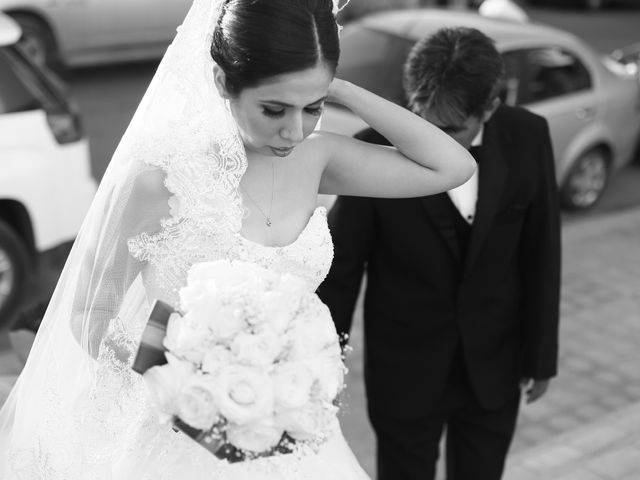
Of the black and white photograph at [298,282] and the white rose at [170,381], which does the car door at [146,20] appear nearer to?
the black and white photograph at [298,282]

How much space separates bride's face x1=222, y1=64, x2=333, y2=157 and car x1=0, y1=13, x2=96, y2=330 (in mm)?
3440

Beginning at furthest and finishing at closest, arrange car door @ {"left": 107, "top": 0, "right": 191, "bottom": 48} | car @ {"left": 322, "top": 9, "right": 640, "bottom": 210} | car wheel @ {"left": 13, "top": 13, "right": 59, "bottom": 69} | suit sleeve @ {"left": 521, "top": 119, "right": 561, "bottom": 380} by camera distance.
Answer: car door @ {"left": 107, "top": 0, "right": 191, "bottom": 48} → car wheel @ {"left": 13, "top": 13, "right": 59, "bottom": 69} → car @ {"left": 322, "top": 9, "right": 640, "bottom": 210} → suit sleeve @ {"left": 521, "top": 119, "right": 561, "bottom": 380}

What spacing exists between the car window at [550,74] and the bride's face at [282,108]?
16.2 ft

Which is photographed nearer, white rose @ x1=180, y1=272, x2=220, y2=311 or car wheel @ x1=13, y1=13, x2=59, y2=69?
white rose @ x1=180, y1=272, x2=220, y2=311

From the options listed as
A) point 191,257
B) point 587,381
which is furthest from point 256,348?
point 587,381

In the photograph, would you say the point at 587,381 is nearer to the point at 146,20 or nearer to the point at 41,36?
the point at 41,36

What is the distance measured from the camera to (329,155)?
2562 millimetres

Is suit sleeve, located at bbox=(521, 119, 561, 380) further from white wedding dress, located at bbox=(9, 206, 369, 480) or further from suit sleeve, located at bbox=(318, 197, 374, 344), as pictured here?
white wedding dress, located at bbox=(9, 206, 369, 480)

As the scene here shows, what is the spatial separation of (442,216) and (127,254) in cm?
114

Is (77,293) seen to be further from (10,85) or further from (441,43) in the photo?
(10,85)

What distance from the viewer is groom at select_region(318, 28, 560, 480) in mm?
2980

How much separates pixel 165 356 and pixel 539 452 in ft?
8.84

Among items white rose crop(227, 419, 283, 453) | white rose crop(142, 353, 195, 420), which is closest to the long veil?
white rose crop(142, 353, 195, 420)

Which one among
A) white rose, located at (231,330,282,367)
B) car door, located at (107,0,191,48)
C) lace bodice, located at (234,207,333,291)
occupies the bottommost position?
car door, located at (107,0,191,48)
